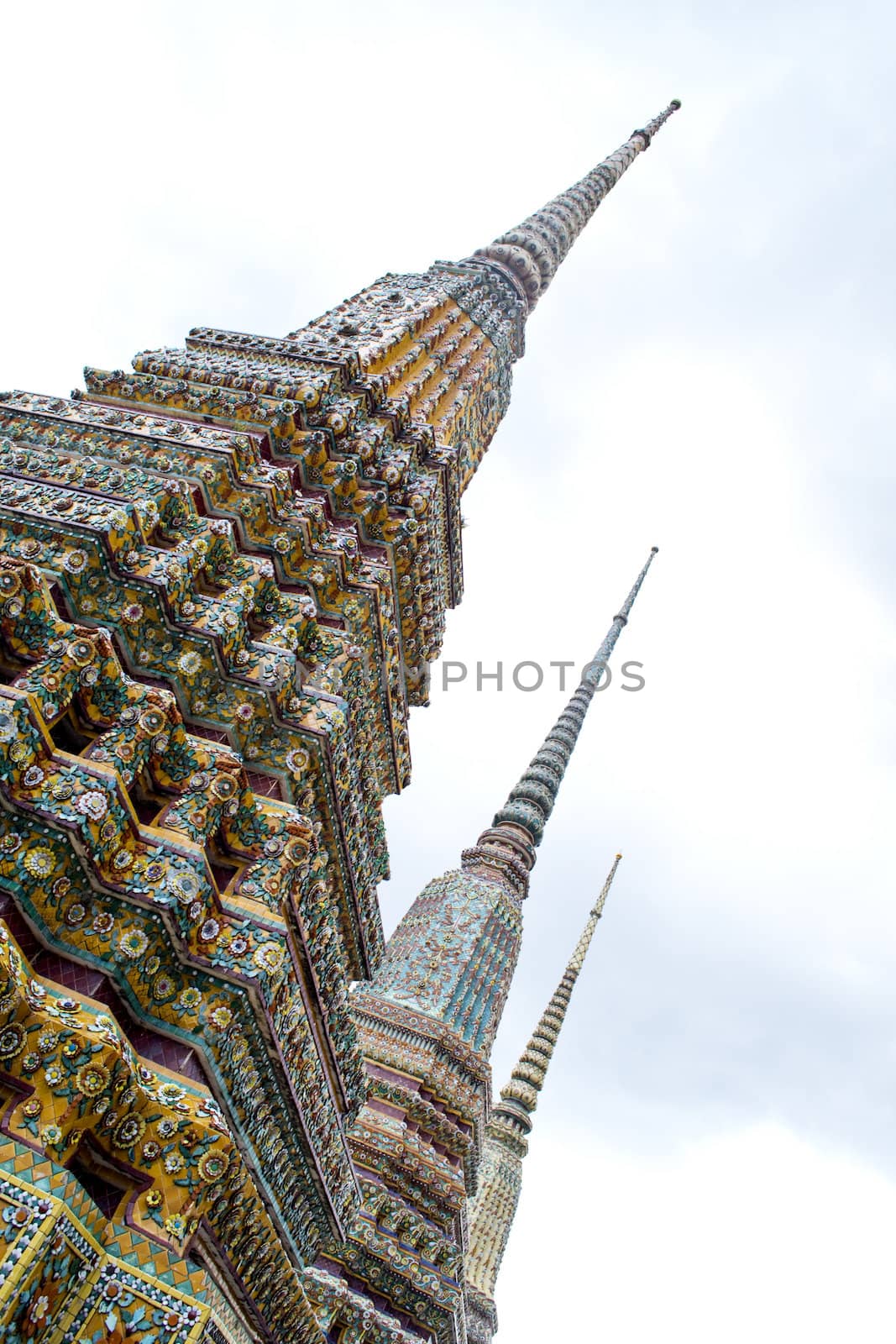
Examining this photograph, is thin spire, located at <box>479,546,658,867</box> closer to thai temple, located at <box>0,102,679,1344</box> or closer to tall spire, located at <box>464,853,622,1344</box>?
tall spire, located at <box>464,853,622,1344</box>

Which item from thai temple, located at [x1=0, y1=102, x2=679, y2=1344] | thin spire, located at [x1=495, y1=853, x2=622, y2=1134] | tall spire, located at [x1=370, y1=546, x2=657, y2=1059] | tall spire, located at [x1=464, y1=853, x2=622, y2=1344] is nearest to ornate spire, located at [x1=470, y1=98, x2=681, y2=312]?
thai temple, located at [x1=0, y1=102, x2=679, y2=1344]

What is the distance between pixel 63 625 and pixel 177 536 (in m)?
2.41

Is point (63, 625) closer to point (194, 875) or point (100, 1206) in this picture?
point (194, 875)

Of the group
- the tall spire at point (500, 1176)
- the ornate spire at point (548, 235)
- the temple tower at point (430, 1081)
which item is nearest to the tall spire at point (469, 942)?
the temple tower at point (430, 1081)

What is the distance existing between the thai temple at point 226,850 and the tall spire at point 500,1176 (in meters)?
7.94

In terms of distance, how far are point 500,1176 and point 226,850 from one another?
2217 cm

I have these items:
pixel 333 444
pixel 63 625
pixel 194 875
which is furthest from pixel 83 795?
pixel 333 444

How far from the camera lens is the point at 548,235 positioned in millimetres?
22188

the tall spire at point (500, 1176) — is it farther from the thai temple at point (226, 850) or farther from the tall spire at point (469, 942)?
the thai temple at point (226, 850)

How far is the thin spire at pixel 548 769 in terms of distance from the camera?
25.9m

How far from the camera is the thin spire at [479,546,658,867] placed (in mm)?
25922

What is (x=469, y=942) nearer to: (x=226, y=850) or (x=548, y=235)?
(x=226, y=850)

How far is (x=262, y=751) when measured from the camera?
322 inches

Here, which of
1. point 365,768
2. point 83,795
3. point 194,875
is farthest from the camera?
point 365,768
